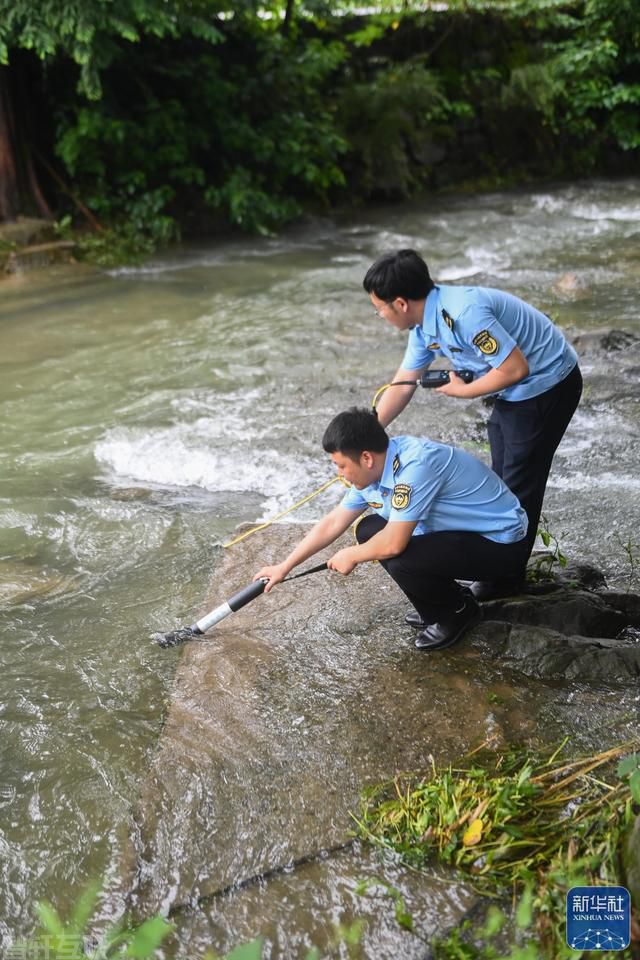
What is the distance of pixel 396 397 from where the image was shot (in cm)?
425

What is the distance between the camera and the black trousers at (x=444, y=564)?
11.8 feet

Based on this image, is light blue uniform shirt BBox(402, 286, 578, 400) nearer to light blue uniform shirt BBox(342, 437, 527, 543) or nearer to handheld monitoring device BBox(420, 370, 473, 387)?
handheld monitoring device BBox(420, 370, 473, 387)

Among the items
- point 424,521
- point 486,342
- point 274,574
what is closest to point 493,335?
point 486,342

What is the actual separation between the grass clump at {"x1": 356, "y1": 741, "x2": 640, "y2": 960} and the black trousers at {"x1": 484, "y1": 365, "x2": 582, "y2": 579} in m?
1.06

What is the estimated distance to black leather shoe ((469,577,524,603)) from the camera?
406cm

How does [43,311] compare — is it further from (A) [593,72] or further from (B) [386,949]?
(A) [593,72]

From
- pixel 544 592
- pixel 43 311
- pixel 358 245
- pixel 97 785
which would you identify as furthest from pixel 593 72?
pixel 97 785

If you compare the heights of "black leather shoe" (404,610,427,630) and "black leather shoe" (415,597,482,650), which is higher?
"black leather shoe" (415,597,482,650)

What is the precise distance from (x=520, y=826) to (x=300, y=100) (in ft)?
46.7

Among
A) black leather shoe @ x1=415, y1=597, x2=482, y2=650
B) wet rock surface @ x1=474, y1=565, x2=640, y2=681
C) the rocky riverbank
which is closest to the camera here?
wet rock surface @ x1=474, y1=565, x2=640, y2=681

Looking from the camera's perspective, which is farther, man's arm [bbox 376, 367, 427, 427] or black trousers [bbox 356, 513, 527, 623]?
man's arm [bbox 376, 367, 427, 427]

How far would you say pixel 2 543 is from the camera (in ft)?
16.5

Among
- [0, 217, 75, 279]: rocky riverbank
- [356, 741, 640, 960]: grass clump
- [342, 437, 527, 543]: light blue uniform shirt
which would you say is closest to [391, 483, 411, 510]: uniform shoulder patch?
[342, 437, 527, 543]: light blue uniform shirt

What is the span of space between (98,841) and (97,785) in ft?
0.88
